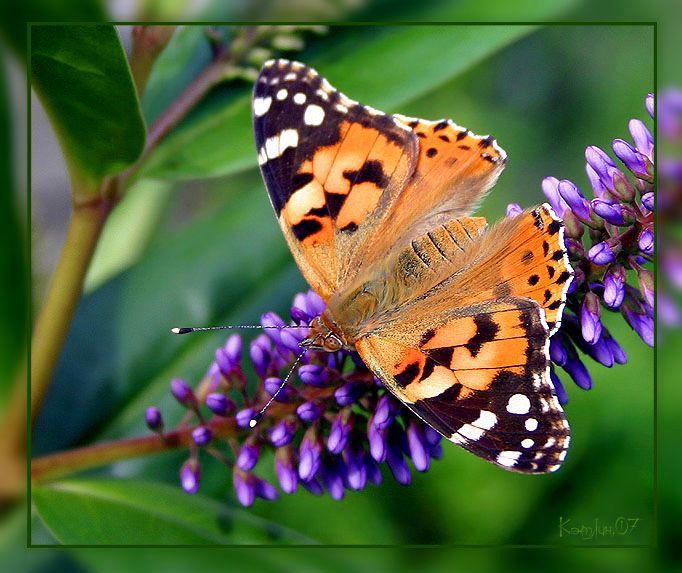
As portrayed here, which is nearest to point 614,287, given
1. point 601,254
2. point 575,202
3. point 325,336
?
point 601,254

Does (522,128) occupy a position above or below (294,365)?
above

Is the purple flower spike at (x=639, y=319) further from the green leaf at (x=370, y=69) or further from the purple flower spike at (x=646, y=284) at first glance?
the green leaf at (x=370, y=69)

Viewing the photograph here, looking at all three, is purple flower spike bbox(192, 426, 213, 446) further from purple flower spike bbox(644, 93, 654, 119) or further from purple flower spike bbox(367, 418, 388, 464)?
purple flower spike bbox(644, 93, 654, 119)

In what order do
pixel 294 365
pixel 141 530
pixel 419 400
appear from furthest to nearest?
pixel 141 530, pixel 294 365, pixel 419 400

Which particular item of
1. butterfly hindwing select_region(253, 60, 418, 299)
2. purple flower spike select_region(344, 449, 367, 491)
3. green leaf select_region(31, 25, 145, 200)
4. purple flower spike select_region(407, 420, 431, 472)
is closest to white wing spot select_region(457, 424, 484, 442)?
purple flower spike select_region(407, 420, 431, 472)

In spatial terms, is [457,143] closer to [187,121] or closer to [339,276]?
[339,276]

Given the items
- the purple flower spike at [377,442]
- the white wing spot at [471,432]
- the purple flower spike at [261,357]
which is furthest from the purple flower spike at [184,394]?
the white wing spot at [471,432]

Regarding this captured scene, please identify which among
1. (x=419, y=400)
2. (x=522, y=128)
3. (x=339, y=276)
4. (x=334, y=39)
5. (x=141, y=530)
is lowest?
(x=141, y=530)
